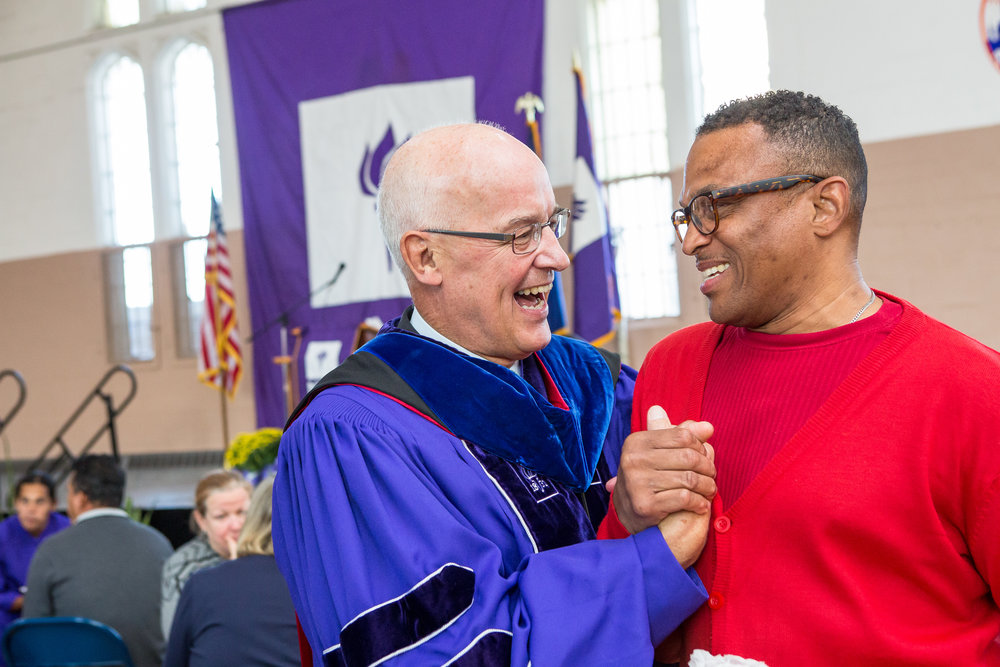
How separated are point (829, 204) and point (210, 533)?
3073 mm

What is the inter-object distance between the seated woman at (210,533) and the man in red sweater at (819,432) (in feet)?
7.94

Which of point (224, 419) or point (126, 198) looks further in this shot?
point (126, 198)

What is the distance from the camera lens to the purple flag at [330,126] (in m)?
8.99

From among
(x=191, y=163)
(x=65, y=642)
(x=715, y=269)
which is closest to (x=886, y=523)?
(x=715, y=269)

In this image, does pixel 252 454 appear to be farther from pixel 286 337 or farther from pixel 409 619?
pixel 409 619

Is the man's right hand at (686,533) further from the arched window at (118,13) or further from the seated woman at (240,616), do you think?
the arched window at (118,13)

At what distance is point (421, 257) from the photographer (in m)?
1.79

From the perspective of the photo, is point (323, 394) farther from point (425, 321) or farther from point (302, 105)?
point (302, 105)

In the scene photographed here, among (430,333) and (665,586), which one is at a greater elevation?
(430,333)

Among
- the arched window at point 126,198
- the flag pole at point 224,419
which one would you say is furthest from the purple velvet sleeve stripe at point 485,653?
the arched window at point 126,198

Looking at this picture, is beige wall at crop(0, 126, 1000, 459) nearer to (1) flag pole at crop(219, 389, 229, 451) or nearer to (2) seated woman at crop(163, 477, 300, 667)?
(1) flag pole at crop(219, 389, 229, 451)

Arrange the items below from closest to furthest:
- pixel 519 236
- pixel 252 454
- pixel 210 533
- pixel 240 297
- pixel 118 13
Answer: pixel 519 236, pixel 210 533, pixel 252 454, pixel 240 297, pixel 118 13

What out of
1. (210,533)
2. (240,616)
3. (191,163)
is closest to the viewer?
(240,616)

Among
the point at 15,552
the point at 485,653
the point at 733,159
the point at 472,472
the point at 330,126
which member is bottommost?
the point at 15,552
